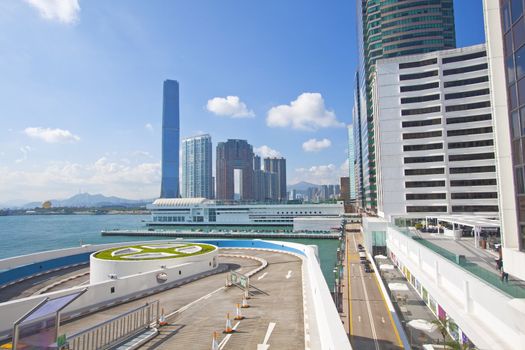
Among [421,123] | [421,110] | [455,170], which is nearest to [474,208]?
[455,170]

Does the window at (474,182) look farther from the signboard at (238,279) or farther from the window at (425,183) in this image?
the signboard at (238,279)

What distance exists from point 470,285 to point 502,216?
4080 millimetres

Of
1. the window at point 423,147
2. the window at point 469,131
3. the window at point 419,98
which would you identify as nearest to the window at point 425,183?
the window at point 423,147

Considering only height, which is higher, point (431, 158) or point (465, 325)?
point (431, 158)

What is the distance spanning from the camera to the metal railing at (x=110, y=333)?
34.3 feet

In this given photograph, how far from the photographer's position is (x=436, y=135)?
63.2m

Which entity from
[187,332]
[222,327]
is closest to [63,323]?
[187,332]

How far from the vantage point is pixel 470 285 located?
16.8 metres

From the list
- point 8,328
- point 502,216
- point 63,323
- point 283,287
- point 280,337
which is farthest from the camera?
point 283,287

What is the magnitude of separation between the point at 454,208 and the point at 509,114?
5567cm

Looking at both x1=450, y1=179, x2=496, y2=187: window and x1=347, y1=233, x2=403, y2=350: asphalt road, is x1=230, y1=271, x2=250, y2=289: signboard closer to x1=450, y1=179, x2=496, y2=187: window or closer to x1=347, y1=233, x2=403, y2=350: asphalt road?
x1=347, y1=233, x2=403, y2=350: asphalt road

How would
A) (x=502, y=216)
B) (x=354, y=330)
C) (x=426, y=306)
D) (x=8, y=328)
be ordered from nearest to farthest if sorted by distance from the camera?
(x=8, y=328) → (x=502, y=216) → (x=354, y=330) → (x=426, y=306)

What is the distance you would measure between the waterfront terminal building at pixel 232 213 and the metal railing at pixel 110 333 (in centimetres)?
11044

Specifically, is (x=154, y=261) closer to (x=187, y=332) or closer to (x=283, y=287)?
(x=283, y=287)
